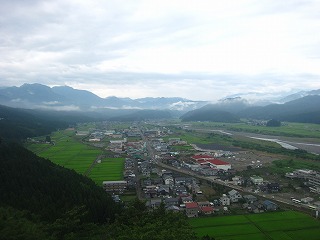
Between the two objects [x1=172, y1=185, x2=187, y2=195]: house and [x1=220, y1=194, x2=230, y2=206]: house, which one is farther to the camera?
[x1=172, y1=185, x2=187, y2=195]: house

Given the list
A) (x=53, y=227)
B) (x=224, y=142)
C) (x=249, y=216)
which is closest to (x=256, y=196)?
(x=249, y=216)

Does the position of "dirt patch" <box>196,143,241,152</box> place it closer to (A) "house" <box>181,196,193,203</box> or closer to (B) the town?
(B) the town

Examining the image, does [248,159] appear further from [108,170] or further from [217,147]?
[108,170]

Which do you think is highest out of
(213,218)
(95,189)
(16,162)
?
(16,162)

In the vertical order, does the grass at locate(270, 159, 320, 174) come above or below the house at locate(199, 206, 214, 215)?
above

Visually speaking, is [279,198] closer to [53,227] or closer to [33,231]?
[53,227]

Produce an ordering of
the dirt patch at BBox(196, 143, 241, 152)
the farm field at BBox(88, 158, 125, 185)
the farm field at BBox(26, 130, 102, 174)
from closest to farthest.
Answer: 1. the farm field at BBox(88, 158, 125, 185)
2. the farm field at BBox(26, 130, 102, 174)
3. the dirt patch at BBox(196, 143, 241, 152)

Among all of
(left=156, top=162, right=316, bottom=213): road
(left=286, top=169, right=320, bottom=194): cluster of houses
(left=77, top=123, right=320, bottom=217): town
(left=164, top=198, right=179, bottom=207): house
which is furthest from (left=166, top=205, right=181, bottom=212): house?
(left=286, top=169, right=320, bottom=194): cluster of houses
